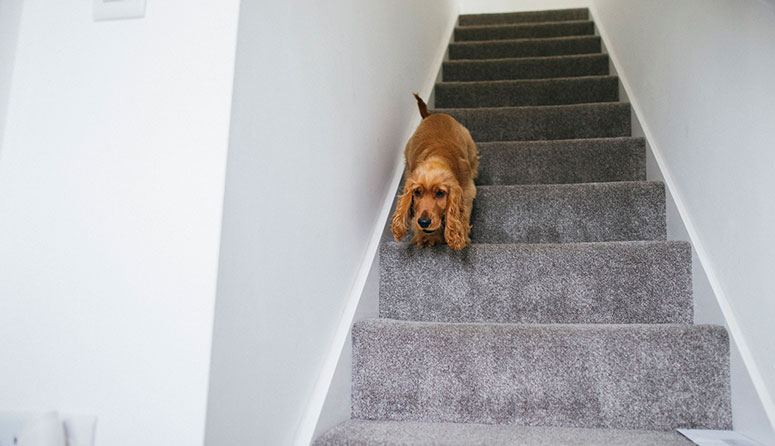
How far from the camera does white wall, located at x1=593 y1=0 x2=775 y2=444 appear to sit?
939 millimetres

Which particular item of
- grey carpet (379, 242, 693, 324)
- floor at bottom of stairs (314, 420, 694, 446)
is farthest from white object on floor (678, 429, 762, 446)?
grey carpet (379, 242, 693, 324)

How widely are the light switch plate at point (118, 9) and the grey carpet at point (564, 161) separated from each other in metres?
1.38

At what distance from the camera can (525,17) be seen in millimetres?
3518

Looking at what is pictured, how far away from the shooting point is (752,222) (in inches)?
39.0

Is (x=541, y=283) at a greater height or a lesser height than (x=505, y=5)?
lesser

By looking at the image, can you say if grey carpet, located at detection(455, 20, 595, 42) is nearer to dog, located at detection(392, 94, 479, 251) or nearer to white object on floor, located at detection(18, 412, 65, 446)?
dog, located at detection(392, 94, 479, 251)

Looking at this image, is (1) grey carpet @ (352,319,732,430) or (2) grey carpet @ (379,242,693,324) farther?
(2) grey carpet @ (379,242,693,324)

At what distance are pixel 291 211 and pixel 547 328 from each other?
0.63m

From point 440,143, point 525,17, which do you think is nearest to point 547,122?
point 440,143

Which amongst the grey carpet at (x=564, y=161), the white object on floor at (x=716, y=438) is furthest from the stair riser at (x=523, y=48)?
the white object on floor at (x=716, y=438)

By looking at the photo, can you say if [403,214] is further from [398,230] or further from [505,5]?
[505,5]

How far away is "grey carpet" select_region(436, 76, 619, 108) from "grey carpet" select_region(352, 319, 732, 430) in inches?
59.9

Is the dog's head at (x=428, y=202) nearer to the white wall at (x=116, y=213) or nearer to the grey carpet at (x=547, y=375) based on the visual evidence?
the grey carpet at (x=547, y=375)

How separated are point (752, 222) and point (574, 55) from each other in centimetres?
203
